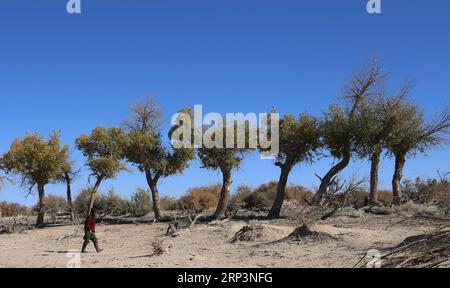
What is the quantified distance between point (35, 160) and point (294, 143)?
15.2 metres

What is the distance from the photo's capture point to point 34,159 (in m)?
34.3

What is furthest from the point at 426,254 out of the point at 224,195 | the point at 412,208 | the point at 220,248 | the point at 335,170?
the point at 224,195

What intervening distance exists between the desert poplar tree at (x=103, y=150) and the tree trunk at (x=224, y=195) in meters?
6.60

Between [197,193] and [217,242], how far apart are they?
28.2m

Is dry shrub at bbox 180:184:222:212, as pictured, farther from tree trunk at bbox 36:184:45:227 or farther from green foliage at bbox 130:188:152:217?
tree trunk at bbox 36:184:45:227

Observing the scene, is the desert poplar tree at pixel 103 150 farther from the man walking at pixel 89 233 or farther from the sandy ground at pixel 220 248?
the man walking at pixel 89 233

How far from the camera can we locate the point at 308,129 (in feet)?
104

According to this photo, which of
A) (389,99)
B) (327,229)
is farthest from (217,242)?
(389,99)

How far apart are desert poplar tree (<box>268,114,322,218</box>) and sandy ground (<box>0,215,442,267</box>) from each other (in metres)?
5.73

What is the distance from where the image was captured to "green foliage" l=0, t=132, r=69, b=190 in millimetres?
34406

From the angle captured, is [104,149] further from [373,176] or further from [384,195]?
[384,195]

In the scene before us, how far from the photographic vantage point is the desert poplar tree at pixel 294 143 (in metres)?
31.5

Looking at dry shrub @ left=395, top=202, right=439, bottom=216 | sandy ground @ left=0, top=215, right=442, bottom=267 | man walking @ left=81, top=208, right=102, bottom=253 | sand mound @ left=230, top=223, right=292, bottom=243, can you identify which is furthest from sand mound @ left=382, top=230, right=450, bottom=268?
dry shrub @ left=395, top=202, right=439, bottom=216

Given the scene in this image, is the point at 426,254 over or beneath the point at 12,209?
over
